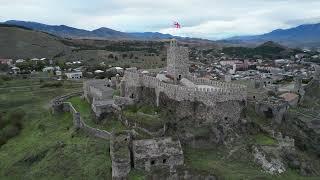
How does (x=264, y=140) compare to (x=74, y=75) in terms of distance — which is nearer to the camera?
(x=264, y=140)

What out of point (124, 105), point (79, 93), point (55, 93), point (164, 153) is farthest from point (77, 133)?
point (55, 93)

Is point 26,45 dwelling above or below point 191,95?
below

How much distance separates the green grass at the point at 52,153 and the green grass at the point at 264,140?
14152mm

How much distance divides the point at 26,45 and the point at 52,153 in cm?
13034

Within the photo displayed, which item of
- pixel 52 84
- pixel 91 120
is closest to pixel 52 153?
pixel 91 120

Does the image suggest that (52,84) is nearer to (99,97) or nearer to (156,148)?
(99,97)

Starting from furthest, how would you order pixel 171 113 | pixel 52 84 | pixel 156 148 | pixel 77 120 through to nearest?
pixel 52 84, pixel 77 120, pixel 171 113, pixel 156 148

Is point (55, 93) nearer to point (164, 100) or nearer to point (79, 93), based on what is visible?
point (79, 93)

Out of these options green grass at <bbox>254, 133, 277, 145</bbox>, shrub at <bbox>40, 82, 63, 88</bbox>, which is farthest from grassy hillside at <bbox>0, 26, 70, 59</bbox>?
green grass at <bbox>254, 133, 277, 145</bbox>

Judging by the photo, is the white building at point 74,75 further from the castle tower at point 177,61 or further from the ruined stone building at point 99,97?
the castle tower at point 177,61

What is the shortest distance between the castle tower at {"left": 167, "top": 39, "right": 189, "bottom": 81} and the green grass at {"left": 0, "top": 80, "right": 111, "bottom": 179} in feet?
40.3

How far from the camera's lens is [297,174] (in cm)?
3925

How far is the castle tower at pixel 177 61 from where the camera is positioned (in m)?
49.1

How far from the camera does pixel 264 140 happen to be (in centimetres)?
4212
